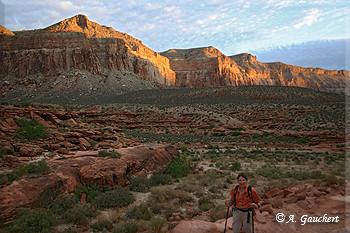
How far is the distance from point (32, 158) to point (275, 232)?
7866 millimetres

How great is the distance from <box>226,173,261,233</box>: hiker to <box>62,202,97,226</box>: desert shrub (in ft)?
12.4

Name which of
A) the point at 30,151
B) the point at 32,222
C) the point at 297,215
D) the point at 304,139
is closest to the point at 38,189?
the point at 32,222

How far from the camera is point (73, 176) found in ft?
22.2

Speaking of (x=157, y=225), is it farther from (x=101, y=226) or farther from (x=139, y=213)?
(x=101, y=226)

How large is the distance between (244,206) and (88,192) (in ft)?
16.6

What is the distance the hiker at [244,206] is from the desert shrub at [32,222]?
4149 millimetres

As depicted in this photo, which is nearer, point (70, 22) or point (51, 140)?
point (51, 140)

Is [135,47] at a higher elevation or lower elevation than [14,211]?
higher

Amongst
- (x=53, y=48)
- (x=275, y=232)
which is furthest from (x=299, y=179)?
(x=53, y=48)

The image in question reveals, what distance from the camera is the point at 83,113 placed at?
3186 centimetres

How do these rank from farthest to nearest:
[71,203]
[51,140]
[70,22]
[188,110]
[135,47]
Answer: [135,47] < [70,22] < [188,110] < [51,140] < [71,203]

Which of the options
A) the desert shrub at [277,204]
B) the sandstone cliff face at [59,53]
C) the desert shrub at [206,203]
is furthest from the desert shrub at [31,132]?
the sandstone cliff face at [59,53]

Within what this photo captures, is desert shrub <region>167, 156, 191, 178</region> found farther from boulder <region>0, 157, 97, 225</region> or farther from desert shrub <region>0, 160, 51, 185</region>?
desert shrub <region>0, 160, 51, 185</region>

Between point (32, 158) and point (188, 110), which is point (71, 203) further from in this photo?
point (188, 110)
